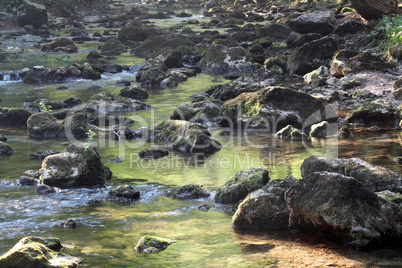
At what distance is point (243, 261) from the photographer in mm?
4613

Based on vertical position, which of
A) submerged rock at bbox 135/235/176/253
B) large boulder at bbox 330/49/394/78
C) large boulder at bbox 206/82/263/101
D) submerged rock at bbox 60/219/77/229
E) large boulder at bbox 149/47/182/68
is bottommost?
submerged rock at bbox 135/235/176/253

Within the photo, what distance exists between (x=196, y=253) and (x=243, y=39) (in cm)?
2153

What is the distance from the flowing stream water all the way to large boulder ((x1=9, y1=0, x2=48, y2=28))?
23.7 m

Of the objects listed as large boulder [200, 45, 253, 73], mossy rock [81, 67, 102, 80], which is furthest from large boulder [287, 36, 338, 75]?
mossy rock [81, 67, 102, 80]

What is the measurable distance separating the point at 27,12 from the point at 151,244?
31.1 m

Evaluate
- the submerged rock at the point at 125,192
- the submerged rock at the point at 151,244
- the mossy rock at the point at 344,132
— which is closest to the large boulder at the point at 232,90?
the mossy rock at the point at 344,132

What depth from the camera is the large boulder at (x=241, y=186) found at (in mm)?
6641

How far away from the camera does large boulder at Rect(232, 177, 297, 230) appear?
5.66 m

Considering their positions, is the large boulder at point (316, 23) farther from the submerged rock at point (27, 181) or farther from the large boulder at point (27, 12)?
the large boulder at point (27, 12)

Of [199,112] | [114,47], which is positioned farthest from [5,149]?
[114,47]

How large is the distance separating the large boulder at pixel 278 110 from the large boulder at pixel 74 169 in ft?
14.4

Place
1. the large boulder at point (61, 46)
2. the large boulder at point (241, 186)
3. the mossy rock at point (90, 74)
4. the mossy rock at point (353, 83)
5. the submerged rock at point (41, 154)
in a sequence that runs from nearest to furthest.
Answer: the large boulder at point (241, 186), the submerged rock at point (41, 154), the mossy rock at point (353, 83), the mossy rock at point (90, 74), the large boulder at point (61, 46)

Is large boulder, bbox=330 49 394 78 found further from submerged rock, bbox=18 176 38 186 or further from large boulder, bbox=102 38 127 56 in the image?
large boulder, bbox=102 38 127 56

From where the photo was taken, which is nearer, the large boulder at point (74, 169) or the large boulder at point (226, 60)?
the large boulder at point (74, 169)
